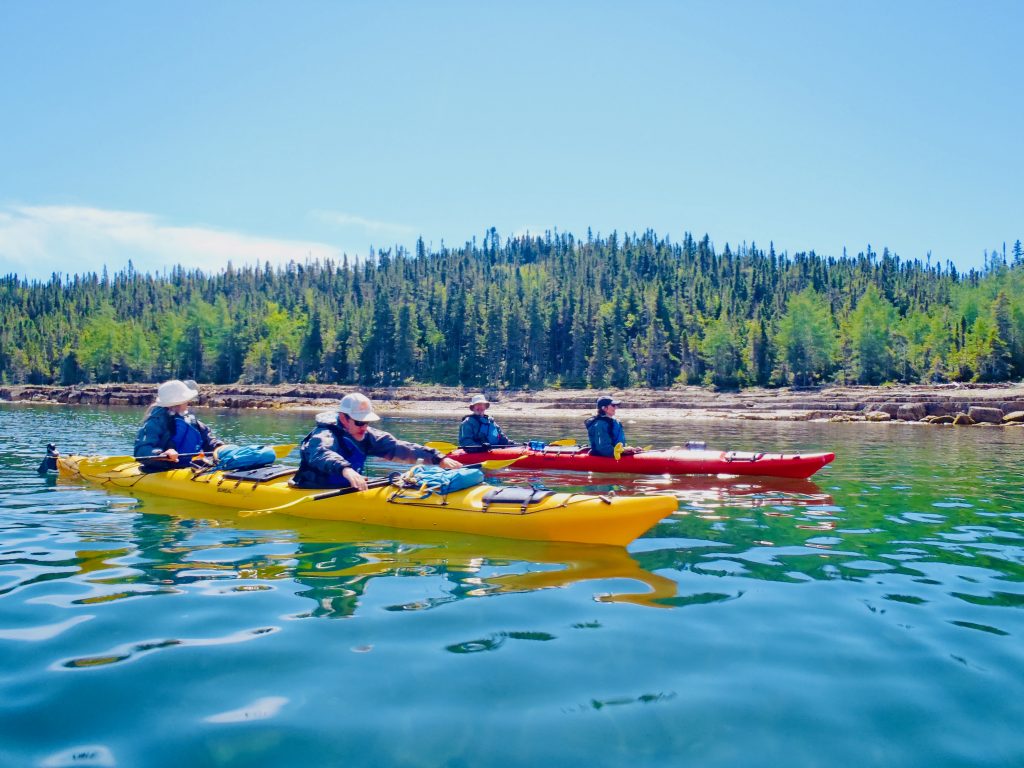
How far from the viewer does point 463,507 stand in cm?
1019

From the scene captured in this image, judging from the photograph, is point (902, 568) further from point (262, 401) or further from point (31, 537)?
point (262, 401)

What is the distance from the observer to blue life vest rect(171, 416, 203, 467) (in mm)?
14070

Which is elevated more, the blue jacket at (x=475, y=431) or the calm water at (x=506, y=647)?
the blue jacket at (x=475, y=431)

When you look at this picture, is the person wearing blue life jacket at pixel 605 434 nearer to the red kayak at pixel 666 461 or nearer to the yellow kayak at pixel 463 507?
the red kayak at pixel 666 461

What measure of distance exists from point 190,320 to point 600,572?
379 feet

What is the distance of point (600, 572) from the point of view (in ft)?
27.4

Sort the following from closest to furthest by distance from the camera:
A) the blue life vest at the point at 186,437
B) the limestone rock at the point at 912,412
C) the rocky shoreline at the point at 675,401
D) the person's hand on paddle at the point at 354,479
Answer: the person's hand on paddle at the point at 354,479
the blue life vest at the point at 186,437
the limestone rock at the point at 912,412
the rocky shoreline at the point at 675,401

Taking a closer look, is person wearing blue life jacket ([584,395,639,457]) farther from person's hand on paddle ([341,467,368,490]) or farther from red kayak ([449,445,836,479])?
person's hand on paddle ([341,467,368,490])

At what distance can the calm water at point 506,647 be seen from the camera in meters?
4.50

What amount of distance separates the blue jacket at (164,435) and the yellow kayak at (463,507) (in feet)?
4.26

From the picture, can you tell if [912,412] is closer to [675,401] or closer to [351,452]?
[675,401]

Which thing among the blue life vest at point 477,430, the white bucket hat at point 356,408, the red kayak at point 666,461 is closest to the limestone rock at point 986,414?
the red kayak at point 666,461

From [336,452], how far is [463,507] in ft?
8.49

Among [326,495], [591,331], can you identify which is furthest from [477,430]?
[591,331]
